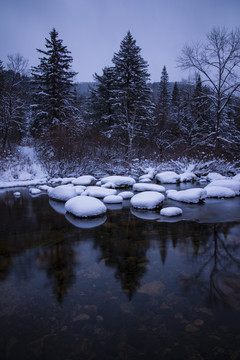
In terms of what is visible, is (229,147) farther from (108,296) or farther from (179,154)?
(108,296)

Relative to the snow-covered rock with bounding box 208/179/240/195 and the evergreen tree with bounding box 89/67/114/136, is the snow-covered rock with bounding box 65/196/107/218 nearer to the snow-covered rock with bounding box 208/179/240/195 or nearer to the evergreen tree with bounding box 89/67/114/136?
the snow-covered rock with bounding box 208/179/240/195

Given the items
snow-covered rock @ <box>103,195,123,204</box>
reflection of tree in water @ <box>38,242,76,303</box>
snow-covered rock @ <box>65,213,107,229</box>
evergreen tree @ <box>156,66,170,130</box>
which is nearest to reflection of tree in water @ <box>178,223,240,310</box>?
reflection of tree in water @ <box>38,242,76,303</box>

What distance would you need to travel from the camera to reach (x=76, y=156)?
15.5 m

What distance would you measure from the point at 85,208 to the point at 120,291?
134 inches

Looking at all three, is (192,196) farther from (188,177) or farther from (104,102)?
(104,102)

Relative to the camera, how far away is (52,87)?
18.4 m

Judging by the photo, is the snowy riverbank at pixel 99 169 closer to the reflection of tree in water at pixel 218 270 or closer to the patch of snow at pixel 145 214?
the patch of snow at pixel 145 214

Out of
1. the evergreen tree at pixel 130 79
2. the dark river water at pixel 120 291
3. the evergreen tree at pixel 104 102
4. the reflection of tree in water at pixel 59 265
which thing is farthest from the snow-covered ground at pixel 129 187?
the evergreen tree at pixel 104 102

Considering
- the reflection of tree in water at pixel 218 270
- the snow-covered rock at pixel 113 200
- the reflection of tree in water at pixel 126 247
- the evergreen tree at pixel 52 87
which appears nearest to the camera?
the reflection of tree in water at pixel 218 270

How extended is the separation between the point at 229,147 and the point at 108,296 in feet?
52.9

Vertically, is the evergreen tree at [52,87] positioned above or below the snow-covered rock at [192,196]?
above

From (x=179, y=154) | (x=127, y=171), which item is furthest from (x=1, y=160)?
(x=179, y=154)

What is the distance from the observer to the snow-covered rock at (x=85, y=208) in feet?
19.6

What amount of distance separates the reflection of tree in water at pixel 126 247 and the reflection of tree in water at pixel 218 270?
733mm
